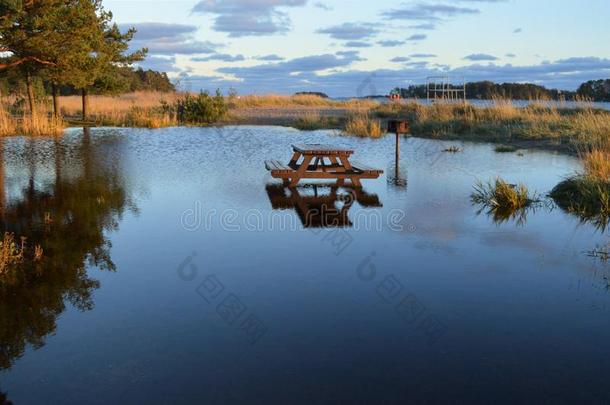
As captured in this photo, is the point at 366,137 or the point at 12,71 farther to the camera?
the point at 12,71

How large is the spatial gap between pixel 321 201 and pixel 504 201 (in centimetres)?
331

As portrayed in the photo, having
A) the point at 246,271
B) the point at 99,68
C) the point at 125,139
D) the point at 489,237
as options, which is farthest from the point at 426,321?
the point at 99,68

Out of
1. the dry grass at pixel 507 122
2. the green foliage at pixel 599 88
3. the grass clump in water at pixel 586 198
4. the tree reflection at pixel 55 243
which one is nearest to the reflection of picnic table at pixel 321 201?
the tree reflection at pixel 55 243

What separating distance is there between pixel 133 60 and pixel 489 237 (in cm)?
2716

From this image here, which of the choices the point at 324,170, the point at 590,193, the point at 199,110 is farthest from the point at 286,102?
the point at 590,193

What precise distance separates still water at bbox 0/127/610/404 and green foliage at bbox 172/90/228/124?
19.9 meters

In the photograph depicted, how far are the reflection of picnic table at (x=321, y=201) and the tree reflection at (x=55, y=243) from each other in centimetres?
291

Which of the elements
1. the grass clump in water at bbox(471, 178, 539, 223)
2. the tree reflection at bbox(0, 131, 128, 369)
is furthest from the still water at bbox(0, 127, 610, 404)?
the grass clump in water at bbox(471, 178, 539, 223)

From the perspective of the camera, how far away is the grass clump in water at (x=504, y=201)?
1063 cm

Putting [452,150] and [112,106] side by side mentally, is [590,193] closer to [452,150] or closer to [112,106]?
[452,150]

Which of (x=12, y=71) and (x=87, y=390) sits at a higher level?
(x=12, y=71)

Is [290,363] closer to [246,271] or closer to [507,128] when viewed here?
[246,271]

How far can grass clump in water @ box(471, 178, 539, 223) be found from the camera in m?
10.6

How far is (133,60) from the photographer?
32.2 metres
